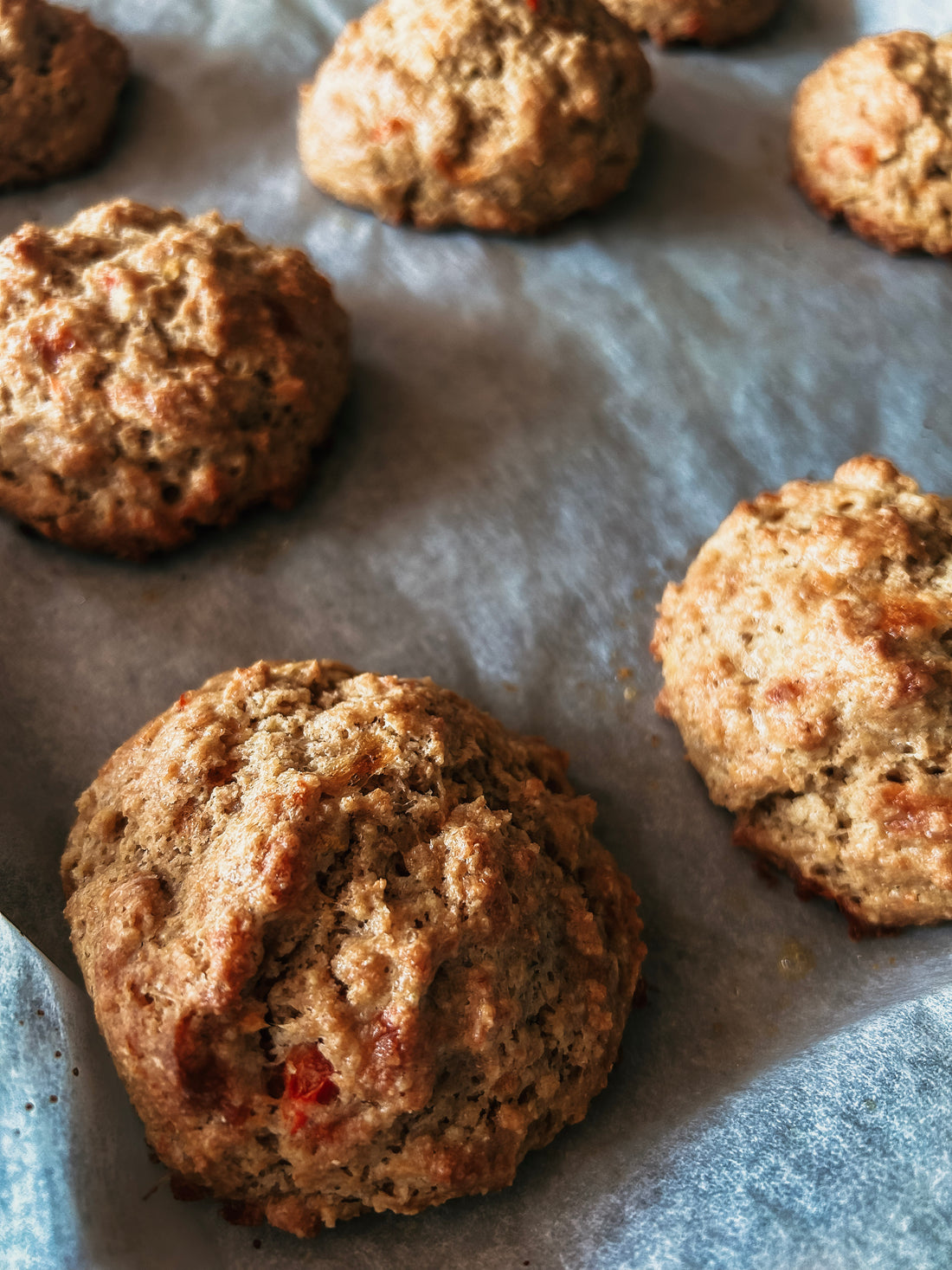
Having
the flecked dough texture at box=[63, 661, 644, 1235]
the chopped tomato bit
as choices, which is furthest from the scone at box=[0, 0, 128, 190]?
the chopped tomato bit

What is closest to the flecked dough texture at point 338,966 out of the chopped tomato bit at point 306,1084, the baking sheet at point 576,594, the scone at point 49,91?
the chopped tomato bit at point 306,1084

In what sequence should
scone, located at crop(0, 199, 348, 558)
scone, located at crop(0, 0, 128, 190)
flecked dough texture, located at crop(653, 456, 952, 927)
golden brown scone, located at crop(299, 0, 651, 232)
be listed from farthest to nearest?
1. scone, located at crop(0, 0, 128, 190)
2. golden brown scone, located at crop(299, 0, 651, 232)
3. scone, located at crop(0, 199, 348, 558)
4. flecked dough texture, located at crop(653, 456, 952, 927)

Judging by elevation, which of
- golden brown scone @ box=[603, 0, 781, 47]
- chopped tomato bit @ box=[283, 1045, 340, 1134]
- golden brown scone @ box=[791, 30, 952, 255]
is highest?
golden brown scone @ box=[603, 0, 781, 47]

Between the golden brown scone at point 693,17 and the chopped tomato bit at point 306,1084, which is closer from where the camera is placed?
the chopped tomato bit at point 306,1084

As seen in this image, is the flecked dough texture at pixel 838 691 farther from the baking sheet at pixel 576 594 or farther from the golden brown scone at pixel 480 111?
the golden brown scone at pixel 480 111

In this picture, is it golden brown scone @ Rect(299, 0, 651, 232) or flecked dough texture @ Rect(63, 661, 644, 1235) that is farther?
golden brown scone @ Rect(299, 0, 651, 232)

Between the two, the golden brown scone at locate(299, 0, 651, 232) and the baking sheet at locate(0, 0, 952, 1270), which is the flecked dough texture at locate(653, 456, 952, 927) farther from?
the golden brown scone at locate(299, 0, 651, 232)
